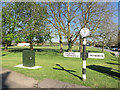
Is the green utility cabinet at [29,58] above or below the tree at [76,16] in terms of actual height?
below

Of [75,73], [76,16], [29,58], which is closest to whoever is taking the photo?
[75,73]

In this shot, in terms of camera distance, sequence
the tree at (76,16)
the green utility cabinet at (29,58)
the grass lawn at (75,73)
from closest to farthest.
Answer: the grass lawn at (75,73)
the green utility cabinet at (29,58)
the tree at (76,16)

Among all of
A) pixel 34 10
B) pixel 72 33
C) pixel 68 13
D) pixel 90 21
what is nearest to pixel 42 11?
pixel 34 10

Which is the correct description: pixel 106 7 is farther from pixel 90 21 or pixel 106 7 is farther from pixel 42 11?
pixel 42 11

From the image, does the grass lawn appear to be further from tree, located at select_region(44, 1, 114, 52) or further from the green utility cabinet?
tree, located at select_region(44, 1, 114, 52)

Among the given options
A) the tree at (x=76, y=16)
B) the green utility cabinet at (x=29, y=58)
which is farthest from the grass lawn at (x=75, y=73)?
the tree at (x=76, y=16)

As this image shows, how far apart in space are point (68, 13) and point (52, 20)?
2.99m

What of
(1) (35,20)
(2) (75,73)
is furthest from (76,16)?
(2) (75,73)

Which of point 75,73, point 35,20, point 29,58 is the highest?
point 35,20

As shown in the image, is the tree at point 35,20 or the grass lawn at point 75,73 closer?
the grass lawn at point 75,73

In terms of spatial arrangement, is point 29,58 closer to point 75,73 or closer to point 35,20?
point 75,73

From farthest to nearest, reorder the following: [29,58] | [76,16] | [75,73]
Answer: [76,16] → [29,58] → [75,73]

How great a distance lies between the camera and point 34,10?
15.4 m

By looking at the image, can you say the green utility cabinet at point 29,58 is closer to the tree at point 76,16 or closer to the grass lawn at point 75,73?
the grass lawn at point 75,73
